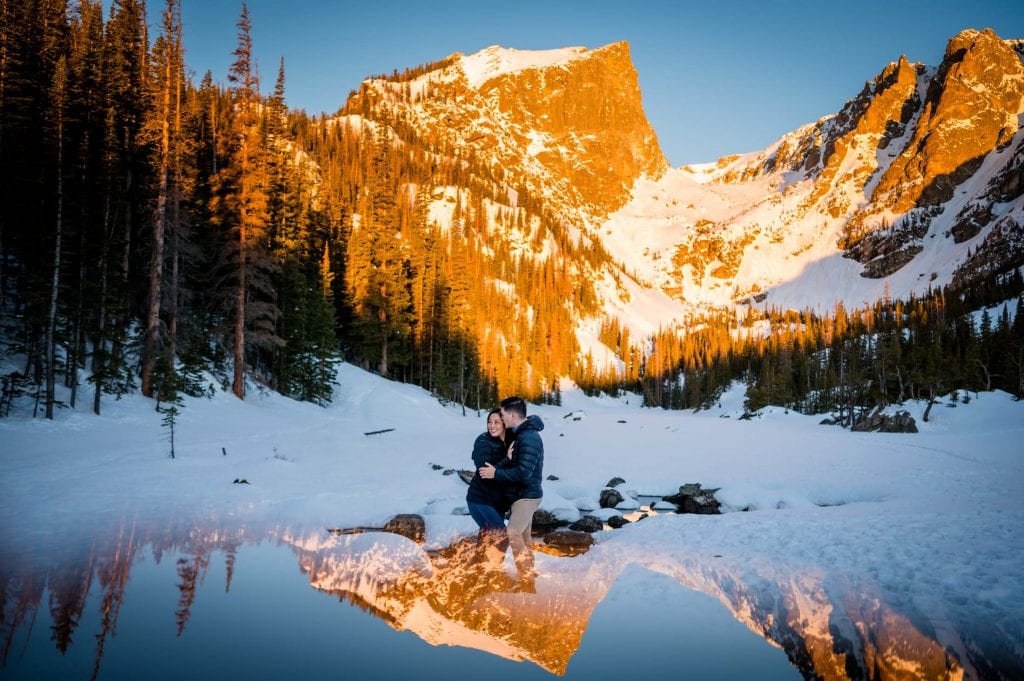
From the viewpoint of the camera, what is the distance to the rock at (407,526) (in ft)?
29.5

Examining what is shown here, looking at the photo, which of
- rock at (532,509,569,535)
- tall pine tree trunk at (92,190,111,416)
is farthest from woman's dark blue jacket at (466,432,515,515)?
tall pine tree trunk at (92,190,111,416)

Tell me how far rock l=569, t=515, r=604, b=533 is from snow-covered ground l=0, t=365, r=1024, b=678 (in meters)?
0.43

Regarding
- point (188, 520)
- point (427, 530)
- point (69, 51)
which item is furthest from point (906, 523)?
point (69, 51)

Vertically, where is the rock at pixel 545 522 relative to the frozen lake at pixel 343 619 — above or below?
below

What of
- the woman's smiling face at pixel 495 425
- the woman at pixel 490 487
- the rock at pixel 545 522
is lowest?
the rock at pixel 545 522

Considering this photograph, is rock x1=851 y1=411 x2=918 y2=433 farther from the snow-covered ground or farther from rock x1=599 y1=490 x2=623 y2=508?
rock x1=599 y1=490 x2=623 y2=508

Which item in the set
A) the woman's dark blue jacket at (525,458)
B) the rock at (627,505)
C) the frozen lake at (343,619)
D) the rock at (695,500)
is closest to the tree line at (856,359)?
the rock at (695,500)

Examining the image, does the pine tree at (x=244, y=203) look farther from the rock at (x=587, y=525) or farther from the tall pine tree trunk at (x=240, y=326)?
the rock at (x=587, y=525)

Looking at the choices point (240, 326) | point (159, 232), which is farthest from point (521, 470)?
point (240, 326)

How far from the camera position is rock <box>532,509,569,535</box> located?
10432 millimetres

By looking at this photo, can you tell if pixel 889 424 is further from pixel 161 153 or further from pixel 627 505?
pixel 161 153

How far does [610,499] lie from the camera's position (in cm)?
1310

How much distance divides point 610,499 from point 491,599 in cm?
807

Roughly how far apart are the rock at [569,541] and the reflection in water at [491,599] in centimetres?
82
